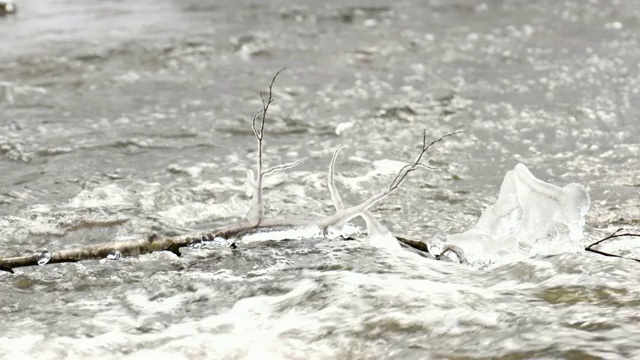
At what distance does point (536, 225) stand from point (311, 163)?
1939mm

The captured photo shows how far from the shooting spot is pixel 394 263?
3.54 m

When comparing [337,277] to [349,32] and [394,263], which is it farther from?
[349,32]

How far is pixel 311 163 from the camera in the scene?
5367 mm

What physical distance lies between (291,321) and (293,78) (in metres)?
4.72

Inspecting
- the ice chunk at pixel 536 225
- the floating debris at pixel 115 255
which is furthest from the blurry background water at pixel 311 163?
the ice chunk at pixel 536 225

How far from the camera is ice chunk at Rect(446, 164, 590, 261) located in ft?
11.9

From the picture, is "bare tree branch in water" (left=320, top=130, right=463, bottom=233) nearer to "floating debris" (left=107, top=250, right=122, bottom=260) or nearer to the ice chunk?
the ice chunk

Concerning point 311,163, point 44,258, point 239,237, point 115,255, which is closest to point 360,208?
point 239,237

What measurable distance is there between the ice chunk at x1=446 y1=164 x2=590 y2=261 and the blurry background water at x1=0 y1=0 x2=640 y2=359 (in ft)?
0.75

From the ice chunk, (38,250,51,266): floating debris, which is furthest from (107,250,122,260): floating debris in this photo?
the ice chunk

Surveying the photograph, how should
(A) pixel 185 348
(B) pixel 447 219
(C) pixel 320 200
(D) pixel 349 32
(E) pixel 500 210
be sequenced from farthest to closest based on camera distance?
(D) pixel 349 32 → (C) pixel 320 200 → (B) pixel 447 219 → (E) pixel 500 210 → (A) pixel 185 348

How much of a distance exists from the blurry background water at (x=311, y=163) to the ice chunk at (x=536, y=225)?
23 centimetres

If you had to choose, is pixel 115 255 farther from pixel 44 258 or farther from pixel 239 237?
pixel 239 237

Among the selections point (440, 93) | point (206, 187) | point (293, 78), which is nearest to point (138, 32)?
point (293, 78)
